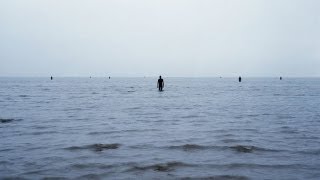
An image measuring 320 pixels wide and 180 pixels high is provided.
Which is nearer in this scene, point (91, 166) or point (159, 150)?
point (91, 166)

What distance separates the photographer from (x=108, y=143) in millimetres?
12766

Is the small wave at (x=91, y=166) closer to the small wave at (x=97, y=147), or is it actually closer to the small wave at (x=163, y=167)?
the small wave at (x=163, y=167)

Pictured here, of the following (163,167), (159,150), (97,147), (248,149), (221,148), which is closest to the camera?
(163,167)

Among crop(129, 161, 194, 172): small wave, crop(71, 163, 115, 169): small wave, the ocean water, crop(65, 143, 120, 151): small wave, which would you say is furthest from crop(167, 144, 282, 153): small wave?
crop(71, 163, 115, 169): small wave

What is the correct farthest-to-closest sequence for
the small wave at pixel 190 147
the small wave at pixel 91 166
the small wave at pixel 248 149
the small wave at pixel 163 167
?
the small wave at pixel 190 147 → the small wave at pixel 248 149 → the small wave at pixel 91 166 → the small wave at pixel 163 167

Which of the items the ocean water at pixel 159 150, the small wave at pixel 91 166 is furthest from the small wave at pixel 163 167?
the small wave at pixel 91 166

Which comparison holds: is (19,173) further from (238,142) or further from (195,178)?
(238,142)

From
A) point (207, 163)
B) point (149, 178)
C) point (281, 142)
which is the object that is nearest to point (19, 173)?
point (149, 178)

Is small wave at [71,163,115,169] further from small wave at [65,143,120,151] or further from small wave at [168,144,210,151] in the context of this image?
small wave at [168,144,210,151]

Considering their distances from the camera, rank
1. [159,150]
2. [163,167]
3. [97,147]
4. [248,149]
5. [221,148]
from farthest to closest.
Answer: [97,147]
[221,148]
[248,149]
[159,150]
[163,167]

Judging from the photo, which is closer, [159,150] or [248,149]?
[159,150]

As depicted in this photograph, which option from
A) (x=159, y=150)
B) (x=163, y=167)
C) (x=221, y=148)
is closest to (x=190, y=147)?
(x=221, y=148)

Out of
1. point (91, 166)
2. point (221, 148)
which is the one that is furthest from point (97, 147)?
point (221, 148)

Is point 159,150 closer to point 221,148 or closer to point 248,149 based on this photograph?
point 221,148
